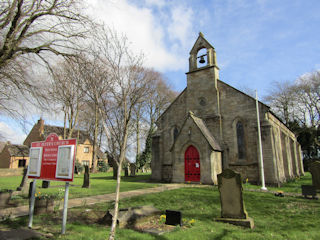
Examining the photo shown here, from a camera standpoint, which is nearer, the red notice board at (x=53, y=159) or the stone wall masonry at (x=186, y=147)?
the red notice board at (x=53, y=159)

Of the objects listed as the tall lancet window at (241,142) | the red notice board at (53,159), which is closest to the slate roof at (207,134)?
the tall lancet window at (241,142)

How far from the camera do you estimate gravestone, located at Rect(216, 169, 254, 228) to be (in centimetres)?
673

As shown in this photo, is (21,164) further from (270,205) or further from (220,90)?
(270,205)

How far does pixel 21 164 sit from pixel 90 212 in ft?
146

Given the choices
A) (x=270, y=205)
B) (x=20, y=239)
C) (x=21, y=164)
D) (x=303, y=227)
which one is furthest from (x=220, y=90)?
(x=21, y=164)

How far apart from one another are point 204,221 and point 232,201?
3.86 ft

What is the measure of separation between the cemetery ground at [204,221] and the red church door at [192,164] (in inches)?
294

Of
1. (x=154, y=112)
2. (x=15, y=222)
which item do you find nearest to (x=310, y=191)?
(x=15, y=222)

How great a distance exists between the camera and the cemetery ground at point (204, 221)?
5.63 m

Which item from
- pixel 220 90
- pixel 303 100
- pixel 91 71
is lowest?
pixel 91 71

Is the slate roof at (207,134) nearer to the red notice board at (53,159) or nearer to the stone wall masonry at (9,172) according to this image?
the red notice board at (53,159)

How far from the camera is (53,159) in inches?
247

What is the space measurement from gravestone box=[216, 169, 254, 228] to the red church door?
10365mm

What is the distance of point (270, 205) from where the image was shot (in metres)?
9.33
